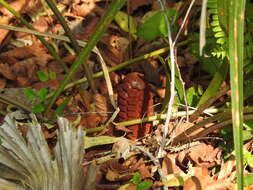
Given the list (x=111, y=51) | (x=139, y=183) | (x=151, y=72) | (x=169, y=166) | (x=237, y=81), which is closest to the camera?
(x=237, y=81)

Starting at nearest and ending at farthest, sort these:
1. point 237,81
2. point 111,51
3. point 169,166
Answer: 1. point 237,81
2. point 169,166
3. point 111,51

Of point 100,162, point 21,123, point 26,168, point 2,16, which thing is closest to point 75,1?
point 2,16

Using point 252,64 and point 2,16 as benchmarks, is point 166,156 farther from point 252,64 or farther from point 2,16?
point 2,16

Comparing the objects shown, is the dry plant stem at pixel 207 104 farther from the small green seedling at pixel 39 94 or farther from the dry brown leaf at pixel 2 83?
the dry brown leaf at pixel 2 83

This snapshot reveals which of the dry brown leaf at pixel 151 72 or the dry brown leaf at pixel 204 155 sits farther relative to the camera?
the dry brown leaf at pixel 151 72

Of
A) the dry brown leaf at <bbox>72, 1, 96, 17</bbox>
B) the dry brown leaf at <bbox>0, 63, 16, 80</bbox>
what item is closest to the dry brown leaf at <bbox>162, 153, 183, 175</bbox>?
the dry brown leaf at <bbox>0, 63, 16, 80</bbox>

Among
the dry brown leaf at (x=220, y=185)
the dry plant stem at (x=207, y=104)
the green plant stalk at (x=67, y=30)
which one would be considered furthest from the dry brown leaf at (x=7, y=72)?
the dry brown leaf at (x=220, y=185)

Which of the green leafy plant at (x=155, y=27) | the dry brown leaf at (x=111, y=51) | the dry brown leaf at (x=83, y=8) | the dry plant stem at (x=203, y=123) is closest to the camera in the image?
the dry plant stem at (x=203, y=123)

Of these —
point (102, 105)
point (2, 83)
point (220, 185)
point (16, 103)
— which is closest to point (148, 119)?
point (102, 105)

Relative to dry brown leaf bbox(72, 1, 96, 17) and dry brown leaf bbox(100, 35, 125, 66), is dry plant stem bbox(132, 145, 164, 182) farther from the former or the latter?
dry brown leaf bbox(72, 1, 96, 17)

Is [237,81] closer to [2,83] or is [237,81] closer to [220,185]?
[220,185]

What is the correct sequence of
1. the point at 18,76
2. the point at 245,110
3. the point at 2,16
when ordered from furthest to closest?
the point at 2,16, the point at 18,76, the point at 245,110
